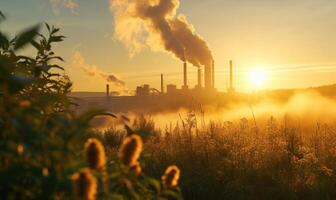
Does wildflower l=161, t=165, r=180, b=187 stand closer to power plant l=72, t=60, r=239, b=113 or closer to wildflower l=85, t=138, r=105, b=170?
wildflower l=85, t=138, r=105, b=170

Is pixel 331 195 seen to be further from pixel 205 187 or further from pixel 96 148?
pixel 96 148

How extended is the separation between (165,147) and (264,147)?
1784 millimetres

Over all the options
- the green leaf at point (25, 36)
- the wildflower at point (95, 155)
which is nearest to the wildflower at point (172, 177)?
the wildflower at point (95, 155)

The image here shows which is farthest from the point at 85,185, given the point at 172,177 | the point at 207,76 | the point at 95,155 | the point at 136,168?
the point at 207,76

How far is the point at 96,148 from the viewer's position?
1642 mm

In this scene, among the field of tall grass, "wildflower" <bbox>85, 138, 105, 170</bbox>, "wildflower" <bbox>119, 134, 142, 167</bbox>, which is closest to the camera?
"wildflower" <bbox>85, 138, 105, 170</bbox>

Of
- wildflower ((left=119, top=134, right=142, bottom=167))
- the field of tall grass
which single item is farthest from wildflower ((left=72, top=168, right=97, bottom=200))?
the field of tall grass

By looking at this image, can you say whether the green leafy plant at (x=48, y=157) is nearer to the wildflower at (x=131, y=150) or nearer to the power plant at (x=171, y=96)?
the wildflower at (x=131, y=150)

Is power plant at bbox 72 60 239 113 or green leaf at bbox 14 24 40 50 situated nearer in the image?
green leaf at bbox 14 24 40 50

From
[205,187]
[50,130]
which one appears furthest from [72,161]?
[205,187]

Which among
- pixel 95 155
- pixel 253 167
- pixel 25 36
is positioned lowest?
pixel 253 167

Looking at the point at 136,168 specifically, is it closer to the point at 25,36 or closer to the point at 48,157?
the point at 48,157

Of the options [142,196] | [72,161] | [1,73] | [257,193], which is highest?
[1,73]

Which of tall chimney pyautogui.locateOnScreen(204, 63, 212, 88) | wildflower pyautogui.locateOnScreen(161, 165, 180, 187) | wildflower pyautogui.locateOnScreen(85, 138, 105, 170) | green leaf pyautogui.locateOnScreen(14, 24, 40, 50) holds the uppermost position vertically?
tall chimney pyautogui.locateOnScreen(204, 63, 212, 88)
